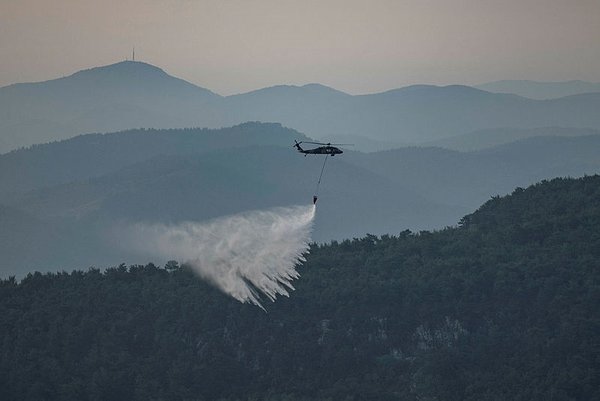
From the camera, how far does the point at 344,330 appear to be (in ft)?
388

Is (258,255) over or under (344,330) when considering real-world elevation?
over

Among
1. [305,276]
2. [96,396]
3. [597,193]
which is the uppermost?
[597,193]

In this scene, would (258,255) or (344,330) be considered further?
(258,255)

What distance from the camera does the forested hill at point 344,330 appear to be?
107312 mm

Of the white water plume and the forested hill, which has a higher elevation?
the white water plume

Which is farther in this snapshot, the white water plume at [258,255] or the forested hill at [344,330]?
the white water plume at [258,255]

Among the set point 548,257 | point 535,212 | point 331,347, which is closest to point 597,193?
point 535,212

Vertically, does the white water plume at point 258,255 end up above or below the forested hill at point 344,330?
above

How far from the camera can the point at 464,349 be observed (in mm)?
111875

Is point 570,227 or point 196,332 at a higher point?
point 570,227

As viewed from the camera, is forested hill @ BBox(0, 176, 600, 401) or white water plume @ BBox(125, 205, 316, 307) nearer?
forested hill @ BBox(0, 176, 600, 401)

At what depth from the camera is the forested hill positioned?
4225 inches

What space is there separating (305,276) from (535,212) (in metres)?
35.5

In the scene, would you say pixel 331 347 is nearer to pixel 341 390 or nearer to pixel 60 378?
pixel 341 390
